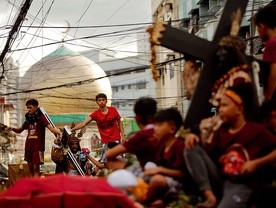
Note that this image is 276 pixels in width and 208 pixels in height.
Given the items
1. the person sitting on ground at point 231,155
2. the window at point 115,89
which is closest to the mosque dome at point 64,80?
the person sitting on ground at point 231,155

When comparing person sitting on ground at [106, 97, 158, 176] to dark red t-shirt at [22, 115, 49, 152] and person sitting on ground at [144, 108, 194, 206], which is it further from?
dark red t-shirt at [22, 115, 49, 152]

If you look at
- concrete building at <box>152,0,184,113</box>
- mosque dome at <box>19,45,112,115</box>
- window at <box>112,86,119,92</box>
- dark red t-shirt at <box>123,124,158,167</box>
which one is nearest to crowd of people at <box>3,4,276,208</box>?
dark red t-shirt at <box>123,124,158,167</box>

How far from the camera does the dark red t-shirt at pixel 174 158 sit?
6341 mm

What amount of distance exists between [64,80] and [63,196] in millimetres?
46413

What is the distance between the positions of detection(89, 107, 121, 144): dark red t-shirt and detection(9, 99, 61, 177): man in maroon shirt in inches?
33.3

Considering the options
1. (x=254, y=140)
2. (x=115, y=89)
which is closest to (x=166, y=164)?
(x=254, y=140)

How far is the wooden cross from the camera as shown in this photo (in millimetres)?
7004

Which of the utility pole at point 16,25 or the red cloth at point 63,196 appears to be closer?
the red cloth at point 63,196

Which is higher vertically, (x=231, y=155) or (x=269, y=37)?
(x=269, y=37)

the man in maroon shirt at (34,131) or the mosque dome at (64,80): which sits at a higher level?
the mosque dome at (64,80)

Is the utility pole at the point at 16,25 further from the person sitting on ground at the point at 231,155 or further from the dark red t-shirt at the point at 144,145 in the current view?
the person sitting on ground at the point at 231,155

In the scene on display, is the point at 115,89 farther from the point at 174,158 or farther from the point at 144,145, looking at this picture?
the point at 174,158

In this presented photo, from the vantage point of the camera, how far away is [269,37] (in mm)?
7312

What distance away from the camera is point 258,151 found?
5.96 metres
